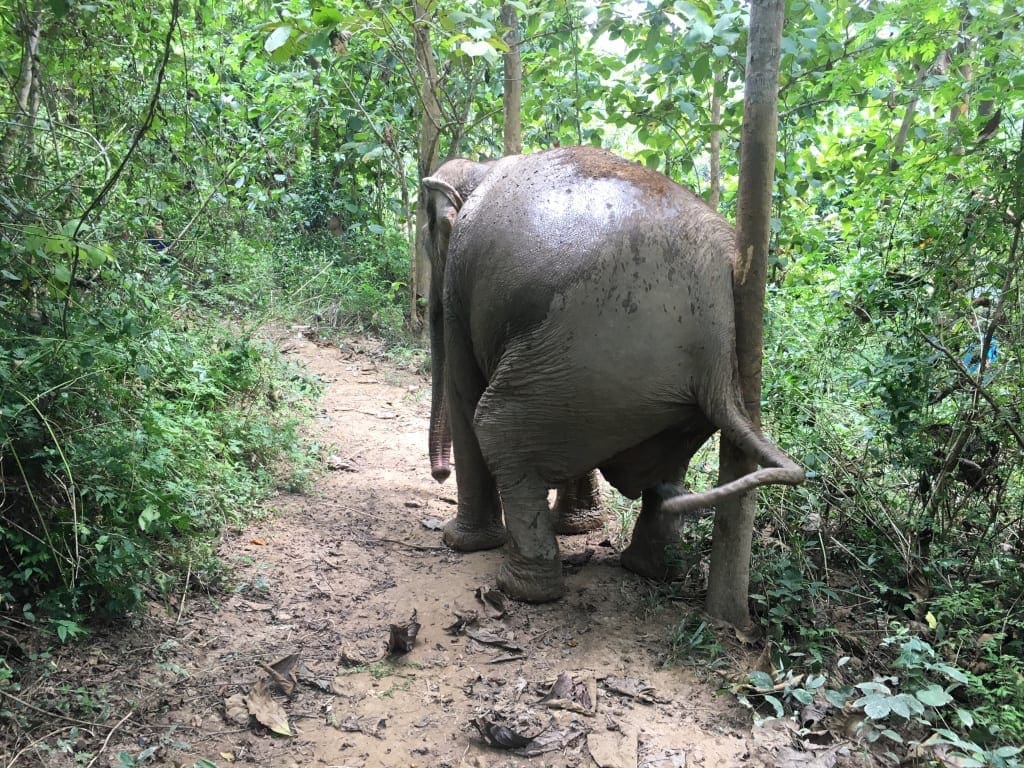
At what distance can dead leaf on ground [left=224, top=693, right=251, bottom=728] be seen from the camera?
8.61 feet

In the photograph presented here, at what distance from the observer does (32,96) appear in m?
3.53

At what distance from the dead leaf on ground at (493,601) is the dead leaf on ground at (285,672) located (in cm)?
93

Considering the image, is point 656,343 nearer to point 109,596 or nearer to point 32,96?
point 109,596

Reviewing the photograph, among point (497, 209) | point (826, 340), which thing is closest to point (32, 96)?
point (497, 209)

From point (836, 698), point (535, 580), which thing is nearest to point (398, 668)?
point (535, 580)

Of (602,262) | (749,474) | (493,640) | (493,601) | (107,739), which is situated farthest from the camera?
(493,601)

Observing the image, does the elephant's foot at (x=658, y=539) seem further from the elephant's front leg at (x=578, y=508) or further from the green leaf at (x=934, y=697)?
the green leaf at (x=934, y=697)

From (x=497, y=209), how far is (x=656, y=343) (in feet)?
3.47

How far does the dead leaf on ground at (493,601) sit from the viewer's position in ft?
11.5

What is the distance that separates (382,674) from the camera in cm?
301

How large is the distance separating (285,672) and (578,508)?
7.24ft

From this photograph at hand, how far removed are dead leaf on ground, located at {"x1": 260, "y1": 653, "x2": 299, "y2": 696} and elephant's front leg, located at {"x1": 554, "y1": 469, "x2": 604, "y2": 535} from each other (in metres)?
1.99

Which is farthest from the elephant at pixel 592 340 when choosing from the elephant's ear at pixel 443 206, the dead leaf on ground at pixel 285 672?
the dead leaf on ground at pixel 285 672

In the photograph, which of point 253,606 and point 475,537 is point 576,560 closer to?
point 475,537
